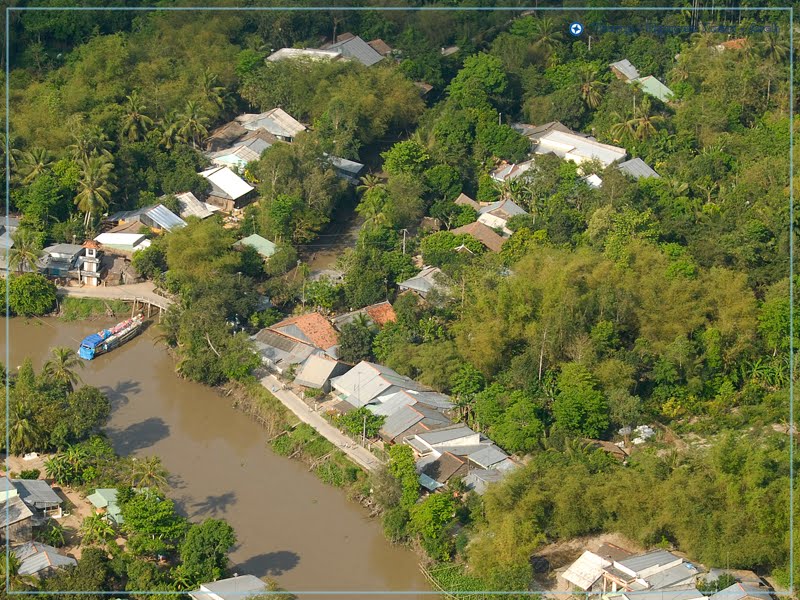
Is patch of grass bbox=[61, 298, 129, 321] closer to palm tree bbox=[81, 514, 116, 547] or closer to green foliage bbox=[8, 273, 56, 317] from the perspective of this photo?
green foliage bbox=[8, 273, 56, 317]

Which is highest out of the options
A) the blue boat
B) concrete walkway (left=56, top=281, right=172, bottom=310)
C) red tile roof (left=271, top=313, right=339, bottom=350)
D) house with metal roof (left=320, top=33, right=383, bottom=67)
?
house with metal roof (left=320, top=33, right=383, bottom=67)

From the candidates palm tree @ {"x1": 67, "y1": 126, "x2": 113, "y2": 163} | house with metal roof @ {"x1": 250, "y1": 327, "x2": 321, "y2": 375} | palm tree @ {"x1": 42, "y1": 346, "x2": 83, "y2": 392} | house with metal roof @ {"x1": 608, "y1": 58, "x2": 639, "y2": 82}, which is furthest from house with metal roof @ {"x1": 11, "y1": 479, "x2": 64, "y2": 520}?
house with metal roof @ {"x1": 608, "y1": 58, "x2": 639, "y2": 82}

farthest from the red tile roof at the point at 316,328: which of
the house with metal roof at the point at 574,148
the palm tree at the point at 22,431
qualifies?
the house with metal roof at the point at 574,148

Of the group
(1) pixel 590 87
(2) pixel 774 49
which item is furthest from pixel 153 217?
(2) pixel 774 49

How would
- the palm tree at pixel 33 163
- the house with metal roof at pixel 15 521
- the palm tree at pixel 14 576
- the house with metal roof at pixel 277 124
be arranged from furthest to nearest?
1. the house with metal roof at pixel 277 124
2. the palm tree at pixel 33 163
3. the house with metal roof at pixel 15 521
4. the palm tree at pixel 14 576

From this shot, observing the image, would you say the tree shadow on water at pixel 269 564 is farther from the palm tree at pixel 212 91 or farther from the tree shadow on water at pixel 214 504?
the palm tree at pixel 212 91
